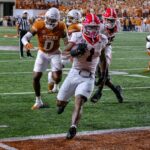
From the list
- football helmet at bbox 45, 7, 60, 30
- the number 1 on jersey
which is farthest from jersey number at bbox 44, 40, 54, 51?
the number 1 on jersey

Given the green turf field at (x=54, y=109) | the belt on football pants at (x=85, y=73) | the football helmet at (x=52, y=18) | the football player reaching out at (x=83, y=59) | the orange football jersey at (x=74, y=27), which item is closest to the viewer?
the football player reaching out at (x=83, y=59)

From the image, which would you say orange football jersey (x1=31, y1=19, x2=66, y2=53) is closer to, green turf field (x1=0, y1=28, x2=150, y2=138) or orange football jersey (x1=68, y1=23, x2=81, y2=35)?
green turf field (x1=0, y1=28, x2=150, y2=138)

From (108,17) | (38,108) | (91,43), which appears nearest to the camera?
(91,43)

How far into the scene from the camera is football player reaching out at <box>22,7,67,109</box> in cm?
906

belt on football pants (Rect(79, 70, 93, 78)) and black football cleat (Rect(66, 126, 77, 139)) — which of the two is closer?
black football cleat (Rect(66, 126, 77, 139))

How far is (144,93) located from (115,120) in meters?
2.91

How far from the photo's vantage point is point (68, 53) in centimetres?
718

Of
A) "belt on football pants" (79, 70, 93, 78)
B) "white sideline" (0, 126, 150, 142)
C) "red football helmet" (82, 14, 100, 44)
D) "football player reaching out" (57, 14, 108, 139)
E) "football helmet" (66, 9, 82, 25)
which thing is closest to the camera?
"white sideline" (0, 126, 150, 142)

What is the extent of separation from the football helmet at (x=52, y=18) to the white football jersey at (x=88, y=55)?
170 cm

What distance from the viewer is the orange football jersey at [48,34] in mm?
9234

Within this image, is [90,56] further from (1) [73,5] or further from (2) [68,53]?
(1) [73,5]

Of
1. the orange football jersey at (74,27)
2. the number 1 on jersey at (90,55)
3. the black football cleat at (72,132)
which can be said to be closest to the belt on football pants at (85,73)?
the number 1 on jersey at (90,55)

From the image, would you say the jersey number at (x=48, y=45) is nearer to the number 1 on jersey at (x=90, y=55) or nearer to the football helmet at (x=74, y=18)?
the football helmet at (x=74, y=18)

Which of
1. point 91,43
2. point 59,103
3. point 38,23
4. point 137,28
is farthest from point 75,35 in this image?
point 137,28
